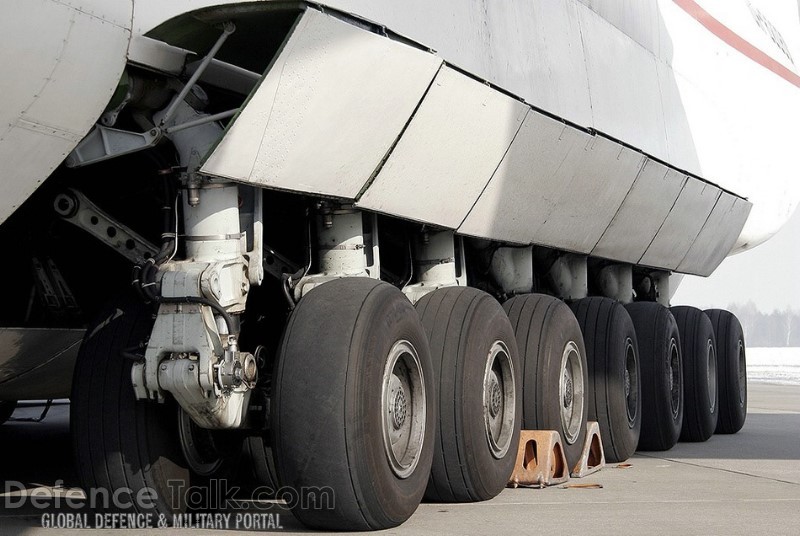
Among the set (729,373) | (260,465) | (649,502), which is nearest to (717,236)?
(729,373)

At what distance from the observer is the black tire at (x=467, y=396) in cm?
708

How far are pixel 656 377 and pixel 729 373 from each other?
9.30 feet

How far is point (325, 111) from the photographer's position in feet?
18.8

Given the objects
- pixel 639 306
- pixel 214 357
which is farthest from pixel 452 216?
pixel 639 306

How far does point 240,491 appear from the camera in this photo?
733 centimetres

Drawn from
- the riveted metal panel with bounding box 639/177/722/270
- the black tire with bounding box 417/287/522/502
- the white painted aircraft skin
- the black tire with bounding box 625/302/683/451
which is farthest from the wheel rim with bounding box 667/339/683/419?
the black tire with bounding box 417/287/522/502

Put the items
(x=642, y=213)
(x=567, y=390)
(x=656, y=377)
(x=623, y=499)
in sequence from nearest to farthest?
(x=623, y=499)
(x=567, y=390)
(x=642, y=213)
(x=656, y=377)

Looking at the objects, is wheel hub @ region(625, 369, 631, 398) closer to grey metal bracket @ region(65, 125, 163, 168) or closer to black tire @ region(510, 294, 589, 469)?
black tire @ region(510, 294, 589, 469)

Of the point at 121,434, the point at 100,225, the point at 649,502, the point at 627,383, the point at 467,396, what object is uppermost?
the point at 100,225

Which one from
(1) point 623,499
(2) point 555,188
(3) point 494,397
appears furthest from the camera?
(2) point 555,188

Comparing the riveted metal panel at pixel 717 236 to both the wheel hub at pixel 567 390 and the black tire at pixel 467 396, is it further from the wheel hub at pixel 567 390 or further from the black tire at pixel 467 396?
the black tire at pixel 467 396

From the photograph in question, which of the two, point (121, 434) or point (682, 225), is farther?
point (682, 225)

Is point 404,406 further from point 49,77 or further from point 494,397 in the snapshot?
point 49,77

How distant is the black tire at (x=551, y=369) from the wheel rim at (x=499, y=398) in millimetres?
885
